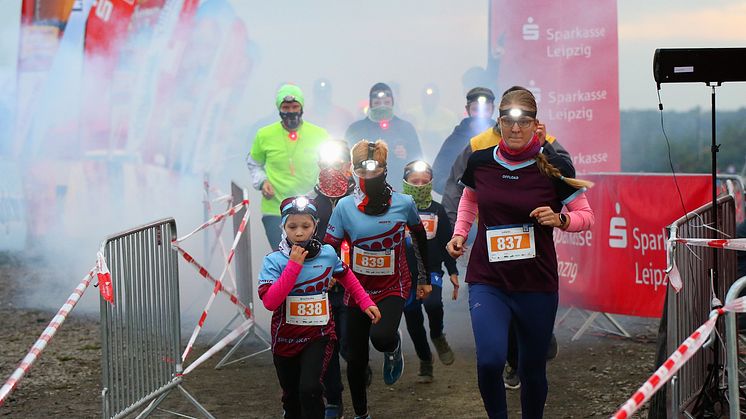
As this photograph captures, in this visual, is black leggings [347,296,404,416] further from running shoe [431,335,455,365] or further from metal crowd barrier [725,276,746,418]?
metal crowd barrier [725,276,746,418]

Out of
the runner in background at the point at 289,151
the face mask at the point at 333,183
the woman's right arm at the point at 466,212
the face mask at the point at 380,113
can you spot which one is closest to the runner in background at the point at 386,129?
the face mask at the point at 380,113

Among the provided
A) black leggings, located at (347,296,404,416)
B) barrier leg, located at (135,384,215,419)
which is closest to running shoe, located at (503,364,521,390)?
black leggings, located at (347,296,404,416)

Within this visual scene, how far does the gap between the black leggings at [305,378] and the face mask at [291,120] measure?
376 cm

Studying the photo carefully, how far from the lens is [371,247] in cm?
675

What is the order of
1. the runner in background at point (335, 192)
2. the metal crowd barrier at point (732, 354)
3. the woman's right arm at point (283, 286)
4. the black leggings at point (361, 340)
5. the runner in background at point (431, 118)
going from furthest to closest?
the runner in background at point (431, 118) → the runner in background at point (335, 192) → the black leggings at point (361, 340) → the woman's right arm at point (283, 286) → the metal crowd barrier at point (732, 354)

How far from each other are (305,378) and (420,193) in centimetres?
240

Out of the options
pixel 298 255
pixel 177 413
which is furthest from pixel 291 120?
pixel 298 255

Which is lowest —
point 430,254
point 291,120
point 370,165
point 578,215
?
point 430,254

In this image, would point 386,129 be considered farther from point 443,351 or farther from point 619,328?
point 443,351

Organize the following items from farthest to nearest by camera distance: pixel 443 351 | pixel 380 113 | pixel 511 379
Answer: pixel 380 113 < pixel 443 351 < pixel 511 379

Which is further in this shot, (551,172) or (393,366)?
(393,366)

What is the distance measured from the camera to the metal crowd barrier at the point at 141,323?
19.6 feet

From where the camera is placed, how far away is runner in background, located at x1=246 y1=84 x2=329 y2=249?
9.40 m

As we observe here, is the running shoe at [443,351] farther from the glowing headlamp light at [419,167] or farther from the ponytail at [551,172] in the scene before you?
the ponytail at [551,172]
